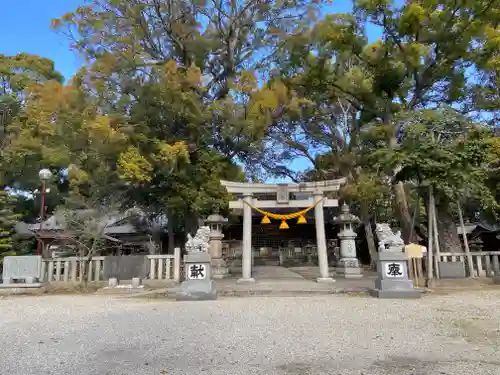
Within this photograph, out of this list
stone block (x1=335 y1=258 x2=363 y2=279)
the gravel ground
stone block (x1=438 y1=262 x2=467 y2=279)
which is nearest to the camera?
the gravel ground

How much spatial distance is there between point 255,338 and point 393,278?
4866 millimetres

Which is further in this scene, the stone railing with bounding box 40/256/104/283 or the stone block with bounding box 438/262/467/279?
the stone railing with bounding box 40/256/104/283

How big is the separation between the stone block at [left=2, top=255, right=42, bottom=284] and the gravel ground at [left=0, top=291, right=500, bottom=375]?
9.82 feet

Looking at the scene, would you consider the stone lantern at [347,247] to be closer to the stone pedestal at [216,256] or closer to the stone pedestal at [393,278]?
the stone pedestal at [216,256]

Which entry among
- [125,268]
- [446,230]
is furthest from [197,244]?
[446,230]

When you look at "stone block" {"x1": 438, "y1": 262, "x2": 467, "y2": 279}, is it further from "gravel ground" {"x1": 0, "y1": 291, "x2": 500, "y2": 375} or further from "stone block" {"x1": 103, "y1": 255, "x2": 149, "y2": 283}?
"stone block" {"x1": 103, "y1": 255, "x2": 149, "y2": 283}

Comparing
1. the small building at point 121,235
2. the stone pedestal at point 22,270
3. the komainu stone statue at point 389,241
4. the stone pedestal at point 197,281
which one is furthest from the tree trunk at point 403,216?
the stone pedestal at point 22,270

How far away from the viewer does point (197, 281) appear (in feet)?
29.1

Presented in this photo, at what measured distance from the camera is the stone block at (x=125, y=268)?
11977mm

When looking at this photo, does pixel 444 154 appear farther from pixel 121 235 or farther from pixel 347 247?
pixel 121 235

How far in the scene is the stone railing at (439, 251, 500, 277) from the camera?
1200 cm

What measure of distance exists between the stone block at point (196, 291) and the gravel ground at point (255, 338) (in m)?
0.65

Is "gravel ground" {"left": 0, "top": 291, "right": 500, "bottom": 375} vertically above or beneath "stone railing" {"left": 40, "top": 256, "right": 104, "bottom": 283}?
beneath

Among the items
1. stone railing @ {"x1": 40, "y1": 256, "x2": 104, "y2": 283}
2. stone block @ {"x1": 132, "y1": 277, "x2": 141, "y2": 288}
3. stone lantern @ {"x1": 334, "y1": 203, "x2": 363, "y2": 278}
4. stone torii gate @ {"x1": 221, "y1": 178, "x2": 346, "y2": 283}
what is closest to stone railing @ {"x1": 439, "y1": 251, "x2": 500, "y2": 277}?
stone lantern @ {"x1": 334, "y1": 203, "x2": 363, "y2": 278}
